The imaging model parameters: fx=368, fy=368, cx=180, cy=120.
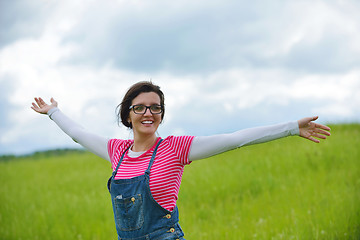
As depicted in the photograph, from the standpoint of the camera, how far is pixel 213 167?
10.4 meters

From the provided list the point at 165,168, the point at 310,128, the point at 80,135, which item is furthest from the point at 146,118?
the point at 310,128

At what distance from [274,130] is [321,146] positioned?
833cm

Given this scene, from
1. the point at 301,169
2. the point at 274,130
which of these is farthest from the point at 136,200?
the point at 301,169

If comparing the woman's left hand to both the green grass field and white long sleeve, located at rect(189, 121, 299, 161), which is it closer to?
white long sleeve, located at rect(189, 121, 299, 161)

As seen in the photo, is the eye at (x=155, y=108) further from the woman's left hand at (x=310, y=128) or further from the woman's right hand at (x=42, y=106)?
the woman's right hand at (x=42, y=106)

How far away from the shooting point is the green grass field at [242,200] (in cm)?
603

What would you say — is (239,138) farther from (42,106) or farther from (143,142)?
(42,106)

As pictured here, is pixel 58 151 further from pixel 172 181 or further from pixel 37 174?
pixel 172 181

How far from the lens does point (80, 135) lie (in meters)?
4.42

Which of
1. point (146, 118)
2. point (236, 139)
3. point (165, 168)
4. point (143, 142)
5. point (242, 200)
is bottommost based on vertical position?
point (242, 200)

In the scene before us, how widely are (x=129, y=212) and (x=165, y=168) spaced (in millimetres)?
519

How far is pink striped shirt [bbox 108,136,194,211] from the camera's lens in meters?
3.31

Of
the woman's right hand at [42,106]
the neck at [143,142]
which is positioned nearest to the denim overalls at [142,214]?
the neck at [143,142]

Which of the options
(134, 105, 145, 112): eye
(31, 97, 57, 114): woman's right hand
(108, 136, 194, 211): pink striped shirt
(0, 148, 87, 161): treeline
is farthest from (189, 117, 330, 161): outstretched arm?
(0, 148, 87, 161): treeline
